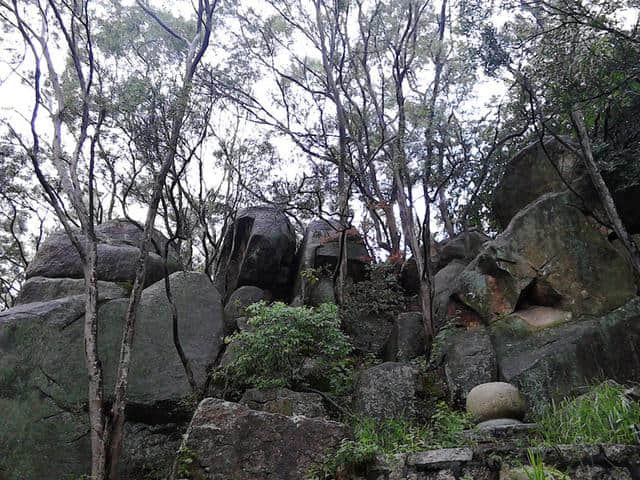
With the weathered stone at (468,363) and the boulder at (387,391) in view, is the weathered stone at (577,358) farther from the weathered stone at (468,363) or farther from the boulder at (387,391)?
the boulder at (387,391)

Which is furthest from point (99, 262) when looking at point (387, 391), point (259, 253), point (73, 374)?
point (387, 391)

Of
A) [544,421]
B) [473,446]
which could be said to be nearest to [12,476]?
[473,446]

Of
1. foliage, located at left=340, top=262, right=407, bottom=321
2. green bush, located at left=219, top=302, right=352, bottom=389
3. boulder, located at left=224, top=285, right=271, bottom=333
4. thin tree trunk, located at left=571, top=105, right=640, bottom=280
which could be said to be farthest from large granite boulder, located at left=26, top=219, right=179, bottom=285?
thin tree trunk, located at left=571, top=105, right=640, bottom=280

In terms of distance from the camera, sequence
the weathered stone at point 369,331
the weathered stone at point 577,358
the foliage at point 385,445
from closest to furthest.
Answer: the foliage at point 385,445 → the weathered stone at point 577,358 → the weathered stone at point 369,331

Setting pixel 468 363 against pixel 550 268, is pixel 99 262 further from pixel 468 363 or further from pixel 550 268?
pixel 550 268

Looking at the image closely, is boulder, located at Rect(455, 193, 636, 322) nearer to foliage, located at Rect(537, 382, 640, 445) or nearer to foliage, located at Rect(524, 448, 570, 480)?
foliage, located at Rect(537, 382, 640, 445)

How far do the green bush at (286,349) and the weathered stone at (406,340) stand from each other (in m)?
1.67

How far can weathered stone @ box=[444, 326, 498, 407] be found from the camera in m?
8.89

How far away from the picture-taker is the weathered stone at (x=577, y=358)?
8445mm

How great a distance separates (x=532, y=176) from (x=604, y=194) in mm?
2676

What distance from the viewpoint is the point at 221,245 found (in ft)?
52.1

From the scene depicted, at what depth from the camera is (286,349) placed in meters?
8.92

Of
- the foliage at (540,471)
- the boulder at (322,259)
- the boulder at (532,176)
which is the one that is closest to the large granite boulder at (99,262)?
the boulder at (322,259)

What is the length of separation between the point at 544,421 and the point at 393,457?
1.56 metres
